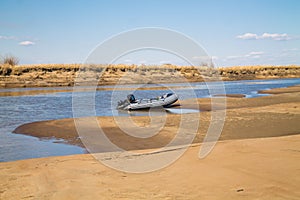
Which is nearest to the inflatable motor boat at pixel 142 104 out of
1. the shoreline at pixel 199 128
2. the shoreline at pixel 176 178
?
the shoreline at pixel 199 128

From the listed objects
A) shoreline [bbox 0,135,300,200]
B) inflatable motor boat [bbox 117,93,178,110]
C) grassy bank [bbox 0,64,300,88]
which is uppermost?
grassy bank [bbox 0,64,300,88]

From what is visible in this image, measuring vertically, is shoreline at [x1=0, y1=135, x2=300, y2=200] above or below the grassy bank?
below

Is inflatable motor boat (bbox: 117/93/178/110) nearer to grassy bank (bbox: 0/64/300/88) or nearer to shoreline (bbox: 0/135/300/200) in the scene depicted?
shoreline (bbox: 0/135/300/200)

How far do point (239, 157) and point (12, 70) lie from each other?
156 ft

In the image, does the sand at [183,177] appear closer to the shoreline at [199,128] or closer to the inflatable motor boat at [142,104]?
the shoreline at [199,128]

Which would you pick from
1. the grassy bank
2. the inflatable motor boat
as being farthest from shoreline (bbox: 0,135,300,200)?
the grassy bank

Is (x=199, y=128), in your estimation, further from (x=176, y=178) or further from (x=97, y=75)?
(x=97, y=75)

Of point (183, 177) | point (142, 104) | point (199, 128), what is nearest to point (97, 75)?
point (142, 104)

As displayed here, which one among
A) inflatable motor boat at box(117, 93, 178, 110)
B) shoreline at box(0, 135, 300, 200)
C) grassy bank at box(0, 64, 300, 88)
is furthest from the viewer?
grassy bank at box(0, 64, 300, 88)

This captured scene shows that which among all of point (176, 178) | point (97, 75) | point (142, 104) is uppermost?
point (97, 75)

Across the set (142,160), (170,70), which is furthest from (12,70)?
(142,160)

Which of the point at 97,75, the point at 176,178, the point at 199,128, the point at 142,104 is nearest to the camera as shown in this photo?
the point at 176,178

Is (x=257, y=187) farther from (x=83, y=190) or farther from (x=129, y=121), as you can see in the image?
(x=129, y=121)

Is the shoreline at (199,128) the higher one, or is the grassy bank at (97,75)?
the grassy bank at (97,75)
